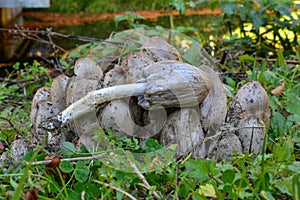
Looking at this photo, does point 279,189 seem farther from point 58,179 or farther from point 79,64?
point 79,64

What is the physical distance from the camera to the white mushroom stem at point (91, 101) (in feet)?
4.95

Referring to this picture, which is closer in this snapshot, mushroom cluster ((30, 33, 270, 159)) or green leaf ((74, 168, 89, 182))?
green leaf ((74, 168, 89, 182))

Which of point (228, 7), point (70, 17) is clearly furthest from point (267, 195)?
point (70, 17)

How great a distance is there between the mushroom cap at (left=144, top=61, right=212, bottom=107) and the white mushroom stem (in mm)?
41

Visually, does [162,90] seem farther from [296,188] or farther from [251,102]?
[296,188]

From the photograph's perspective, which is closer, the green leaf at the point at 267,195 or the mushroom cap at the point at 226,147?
the green leaf at the point at 267,195

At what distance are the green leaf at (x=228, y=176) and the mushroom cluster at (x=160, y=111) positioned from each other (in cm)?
26

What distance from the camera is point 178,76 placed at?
1.48 m

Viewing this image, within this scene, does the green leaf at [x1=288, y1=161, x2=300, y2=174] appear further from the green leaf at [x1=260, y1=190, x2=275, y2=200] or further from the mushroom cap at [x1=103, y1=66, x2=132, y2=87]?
the mushroom cap at [x1=103, y1=66, x2=132, y2=87]

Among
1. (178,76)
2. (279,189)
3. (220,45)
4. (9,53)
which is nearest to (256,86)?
(178,76)

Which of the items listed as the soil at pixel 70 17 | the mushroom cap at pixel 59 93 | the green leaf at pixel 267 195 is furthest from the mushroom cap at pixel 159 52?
the soil at pixel 70 17

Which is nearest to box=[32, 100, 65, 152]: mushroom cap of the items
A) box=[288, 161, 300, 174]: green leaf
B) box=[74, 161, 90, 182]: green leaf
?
box=[74, 161, 90, 182]: green leaf

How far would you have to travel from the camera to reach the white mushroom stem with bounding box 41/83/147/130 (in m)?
1.51

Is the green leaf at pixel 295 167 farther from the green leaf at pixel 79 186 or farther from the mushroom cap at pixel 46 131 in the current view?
the mushroom cap at pixel 46 131
